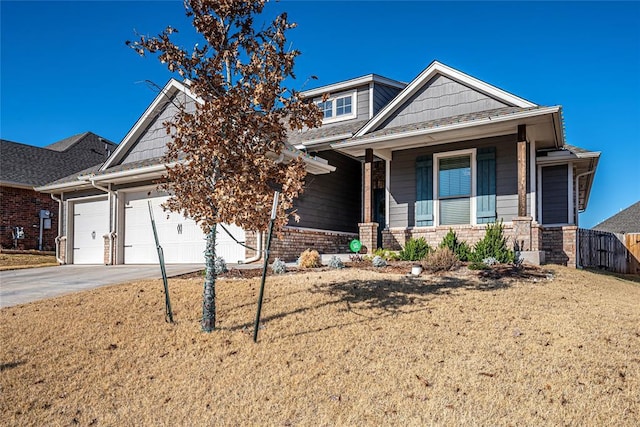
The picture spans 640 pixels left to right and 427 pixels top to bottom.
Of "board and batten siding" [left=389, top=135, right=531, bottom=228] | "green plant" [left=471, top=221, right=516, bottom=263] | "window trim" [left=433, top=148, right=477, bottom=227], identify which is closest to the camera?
"green plant" [left=471, top=221, right=516, bottom=263]

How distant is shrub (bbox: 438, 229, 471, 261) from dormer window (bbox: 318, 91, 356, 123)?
21.6ft

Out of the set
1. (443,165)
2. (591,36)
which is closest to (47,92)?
(443,165)

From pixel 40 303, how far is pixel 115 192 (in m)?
7.92

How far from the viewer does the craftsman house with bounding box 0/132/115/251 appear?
18.8 meters

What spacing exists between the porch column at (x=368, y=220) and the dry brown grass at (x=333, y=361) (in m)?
4.88

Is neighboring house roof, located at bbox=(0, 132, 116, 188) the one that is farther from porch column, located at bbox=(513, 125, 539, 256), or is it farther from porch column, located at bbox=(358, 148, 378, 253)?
porch column, located at bbox=(513, 125, 539, 256)

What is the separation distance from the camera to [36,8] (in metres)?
12.0

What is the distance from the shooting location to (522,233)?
10.5m

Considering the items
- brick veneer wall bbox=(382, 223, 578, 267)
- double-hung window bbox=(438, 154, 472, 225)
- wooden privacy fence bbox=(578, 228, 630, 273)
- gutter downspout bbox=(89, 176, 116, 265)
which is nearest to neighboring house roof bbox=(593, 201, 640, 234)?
wooden privacy fence bbox=(578, 228, 630, 273)

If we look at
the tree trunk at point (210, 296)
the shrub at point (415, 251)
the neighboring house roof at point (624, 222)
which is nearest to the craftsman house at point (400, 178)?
the shrub at point (415, 251)

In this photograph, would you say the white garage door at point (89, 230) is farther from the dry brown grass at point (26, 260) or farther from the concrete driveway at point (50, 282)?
the concrete driveway at point (50, 282)

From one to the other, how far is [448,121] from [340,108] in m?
6.09

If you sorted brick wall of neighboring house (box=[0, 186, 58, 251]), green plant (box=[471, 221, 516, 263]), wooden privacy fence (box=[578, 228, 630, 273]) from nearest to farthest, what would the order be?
green plant (box=[471, 221, 516, 263])
wooden privacy fence (box=[578, 228, 630, 273])
brick wall of neighboring house (box=[0, 186, 58, 251])

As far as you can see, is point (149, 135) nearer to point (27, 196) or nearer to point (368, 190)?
point (368, 190)
